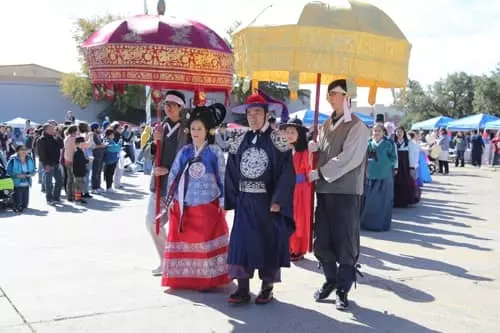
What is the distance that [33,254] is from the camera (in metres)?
7.00

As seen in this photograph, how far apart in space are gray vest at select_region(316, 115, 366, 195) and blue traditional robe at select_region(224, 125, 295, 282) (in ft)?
1.10

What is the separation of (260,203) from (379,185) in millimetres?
4692

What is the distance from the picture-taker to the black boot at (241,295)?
4.94 metres

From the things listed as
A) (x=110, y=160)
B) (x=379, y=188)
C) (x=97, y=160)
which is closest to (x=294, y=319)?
(x=379, y=188)

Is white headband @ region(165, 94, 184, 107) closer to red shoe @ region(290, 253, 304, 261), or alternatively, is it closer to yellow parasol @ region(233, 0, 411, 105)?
yellow parasol @ region(233, 0, 411, 105)

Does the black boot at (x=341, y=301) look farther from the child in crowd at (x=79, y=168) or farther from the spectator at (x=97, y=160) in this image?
the spectator at (x=97, y=160)

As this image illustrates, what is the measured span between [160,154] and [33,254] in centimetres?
239

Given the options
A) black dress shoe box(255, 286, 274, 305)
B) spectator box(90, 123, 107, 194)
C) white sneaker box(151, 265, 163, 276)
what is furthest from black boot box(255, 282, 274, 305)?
spectator box(90, 123, 107, 194)

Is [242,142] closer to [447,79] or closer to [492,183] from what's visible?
[492,183]

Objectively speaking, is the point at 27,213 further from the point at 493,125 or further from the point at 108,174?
the point at 493,125

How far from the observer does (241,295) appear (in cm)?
496

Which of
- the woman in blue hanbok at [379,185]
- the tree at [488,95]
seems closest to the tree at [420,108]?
the tree at [488,95]

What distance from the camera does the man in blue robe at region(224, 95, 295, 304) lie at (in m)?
4.84

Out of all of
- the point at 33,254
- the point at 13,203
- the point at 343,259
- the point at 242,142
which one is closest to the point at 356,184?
the point at 343,259
